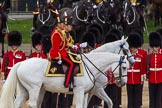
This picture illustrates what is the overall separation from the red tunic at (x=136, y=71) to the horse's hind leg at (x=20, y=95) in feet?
6.21

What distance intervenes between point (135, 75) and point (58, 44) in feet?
5.84

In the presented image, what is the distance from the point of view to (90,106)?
41.8 ft

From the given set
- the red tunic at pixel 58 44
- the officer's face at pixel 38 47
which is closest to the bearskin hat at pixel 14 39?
the officer's face at pixel 38 47

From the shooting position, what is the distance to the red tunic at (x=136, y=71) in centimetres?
1220

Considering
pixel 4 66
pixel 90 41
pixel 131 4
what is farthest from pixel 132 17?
pixel 4 66

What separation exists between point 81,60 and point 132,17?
8.26 meters

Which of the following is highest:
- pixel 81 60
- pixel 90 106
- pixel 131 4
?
pixel 131 4

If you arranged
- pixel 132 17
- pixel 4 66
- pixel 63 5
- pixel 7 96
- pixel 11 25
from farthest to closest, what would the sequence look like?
pixel 11 25
pixel 63 5
pixel 132 17
pixel 4 66
pixel 7 96

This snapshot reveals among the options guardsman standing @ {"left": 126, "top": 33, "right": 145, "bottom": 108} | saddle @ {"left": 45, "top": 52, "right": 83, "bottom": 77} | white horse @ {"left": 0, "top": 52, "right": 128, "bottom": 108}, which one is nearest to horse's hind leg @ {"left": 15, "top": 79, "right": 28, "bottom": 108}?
white horse @ {"left": 0, "top": 52, "right": 128, "bottom": 108}

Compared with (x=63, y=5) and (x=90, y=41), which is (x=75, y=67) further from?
(x=63, y=5)

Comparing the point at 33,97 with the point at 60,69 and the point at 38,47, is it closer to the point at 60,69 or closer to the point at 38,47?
the point at 60,69

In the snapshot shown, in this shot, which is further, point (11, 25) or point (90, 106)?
point (11, 25)

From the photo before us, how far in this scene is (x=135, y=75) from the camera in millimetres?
12281

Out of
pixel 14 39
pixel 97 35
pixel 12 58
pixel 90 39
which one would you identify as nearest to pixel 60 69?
pixel 12 58
